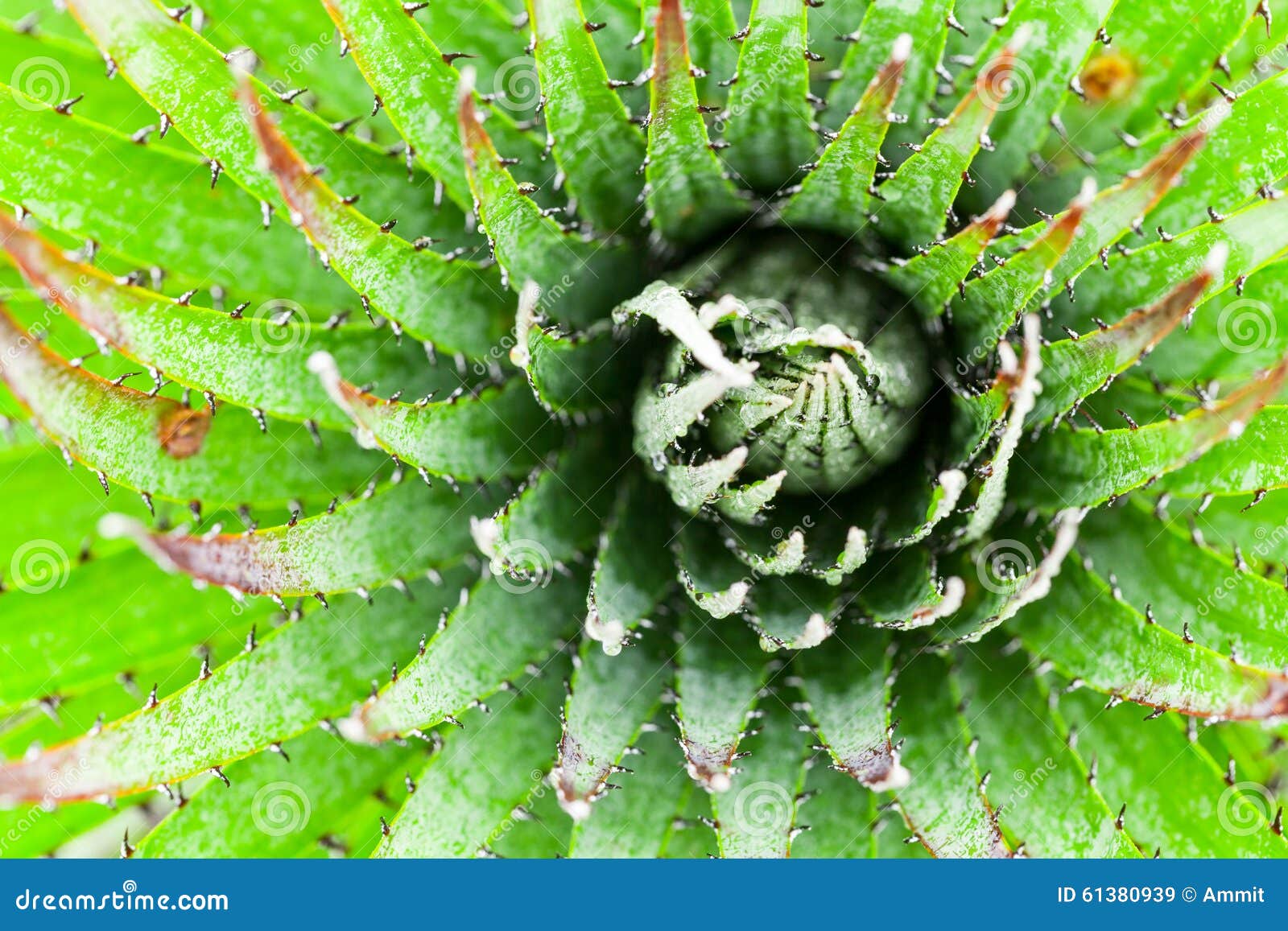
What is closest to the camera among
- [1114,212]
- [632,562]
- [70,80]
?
[1114,212]

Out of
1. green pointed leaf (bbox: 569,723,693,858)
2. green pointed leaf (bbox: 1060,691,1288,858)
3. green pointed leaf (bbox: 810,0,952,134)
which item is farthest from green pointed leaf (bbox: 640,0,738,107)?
green pointed leaf (bbox: 1060,691,1288,858)

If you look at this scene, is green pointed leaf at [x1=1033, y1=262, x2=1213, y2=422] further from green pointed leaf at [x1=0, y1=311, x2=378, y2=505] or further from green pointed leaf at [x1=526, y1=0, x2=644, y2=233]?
green pointed leaf at [x1=0, y1=311, x2=378, y2=505]

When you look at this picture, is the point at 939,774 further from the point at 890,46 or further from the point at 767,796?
the point at 890,46

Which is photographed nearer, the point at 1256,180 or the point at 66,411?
the point at 66,411

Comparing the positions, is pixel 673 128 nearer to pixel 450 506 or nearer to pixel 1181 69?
pixel 450 506

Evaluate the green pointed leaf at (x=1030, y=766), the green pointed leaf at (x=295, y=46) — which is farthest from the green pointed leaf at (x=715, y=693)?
the green pointed leaf at (x=295, y=46)

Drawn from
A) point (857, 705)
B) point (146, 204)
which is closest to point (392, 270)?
point (146, 204)

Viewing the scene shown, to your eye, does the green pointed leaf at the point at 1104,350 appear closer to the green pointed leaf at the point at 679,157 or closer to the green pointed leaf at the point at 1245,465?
the green pointed leaf at the point at 1245,465
